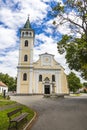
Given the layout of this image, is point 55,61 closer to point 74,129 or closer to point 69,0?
point 69,0

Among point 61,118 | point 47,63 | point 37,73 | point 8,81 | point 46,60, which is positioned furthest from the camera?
point 8,81

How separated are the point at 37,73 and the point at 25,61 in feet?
14.7

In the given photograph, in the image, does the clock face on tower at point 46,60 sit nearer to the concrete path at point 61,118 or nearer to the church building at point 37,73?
the church building at point 37,73

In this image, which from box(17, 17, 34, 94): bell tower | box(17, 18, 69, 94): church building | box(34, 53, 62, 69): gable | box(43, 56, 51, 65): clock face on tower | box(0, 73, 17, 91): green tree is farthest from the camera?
box(0, 73, 17, 91): green tree

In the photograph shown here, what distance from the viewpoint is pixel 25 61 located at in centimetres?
5097

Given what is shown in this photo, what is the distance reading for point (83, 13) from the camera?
1670 cm

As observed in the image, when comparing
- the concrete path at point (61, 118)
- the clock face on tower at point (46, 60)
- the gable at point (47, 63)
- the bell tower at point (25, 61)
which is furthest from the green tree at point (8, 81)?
the concrete path at point (61, 118)

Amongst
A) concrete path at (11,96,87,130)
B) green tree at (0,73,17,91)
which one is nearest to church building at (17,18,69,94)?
concrete path at (11,96,87,130)

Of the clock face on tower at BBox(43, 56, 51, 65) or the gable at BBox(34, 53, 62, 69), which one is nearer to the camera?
the gable at BBox(34, 53, 62, 69)

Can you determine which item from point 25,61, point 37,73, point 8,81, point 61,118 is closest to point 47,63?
point 37,73

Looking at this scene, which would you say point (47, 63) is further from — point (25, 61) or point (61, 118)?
point (61, 118)

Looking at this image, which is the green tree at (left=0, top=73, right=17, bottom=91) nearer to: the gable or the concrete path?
the gable

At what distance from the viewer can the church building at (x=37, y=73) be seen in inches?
1923

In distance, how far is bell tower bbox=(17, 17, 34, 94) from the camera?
48.3 metres
